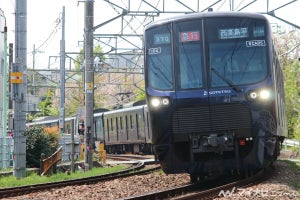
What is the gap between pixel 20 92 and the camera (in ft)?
56.1

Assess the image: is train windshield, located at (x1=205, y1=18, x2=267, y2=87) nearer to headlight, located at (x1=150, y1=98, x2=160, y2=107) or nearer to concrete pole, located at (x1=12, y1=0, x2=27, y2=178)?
headlight, located at (x1=150, y1=98, x2=160, y2=107)

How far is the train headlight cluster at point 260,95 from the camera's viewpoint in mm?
12188

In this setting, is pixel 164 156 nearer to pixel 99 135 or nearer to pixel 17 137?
pixel 17 137

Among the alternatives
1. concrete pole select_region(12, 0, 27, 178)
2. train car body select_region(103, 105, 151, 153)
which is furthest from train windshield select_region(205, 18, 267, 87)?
train car body select_region(103, 105, 151, 153)

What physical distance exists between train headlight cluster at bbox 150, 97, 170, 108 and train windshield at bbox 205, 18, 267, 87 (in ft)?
3.03

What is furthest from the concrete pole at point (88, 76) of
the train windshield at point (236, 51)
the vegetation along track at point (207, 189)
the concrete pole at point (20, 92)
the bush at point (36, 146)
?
the train windshield at point (236, 51)

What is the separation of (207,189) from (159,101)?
1.92 m

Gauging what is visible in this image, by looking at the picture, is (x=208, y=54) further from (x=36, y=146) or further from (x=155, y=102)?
(x=36, y=146)

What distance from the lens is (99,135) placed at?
41.4 m

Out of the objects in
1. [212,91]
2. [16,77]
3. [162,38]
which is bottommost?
[212,91]

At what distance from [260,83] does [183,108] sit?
1.51 meters

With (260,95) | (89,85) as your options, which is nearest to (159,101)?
(260,95)

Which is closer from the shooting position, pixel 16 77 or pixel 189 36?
pixel 189 36

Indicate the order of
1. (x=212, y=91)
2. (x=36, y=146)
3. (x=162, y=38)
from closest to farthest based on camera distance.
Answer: (x=212, y=91)
(x=162, y=38)
(x=36, y=146)
